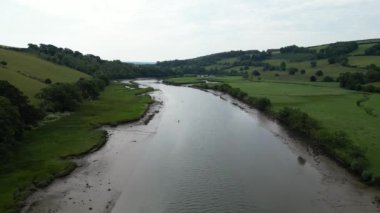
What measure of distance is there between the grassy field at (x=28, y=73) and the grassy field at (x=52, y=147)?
49.9 feet

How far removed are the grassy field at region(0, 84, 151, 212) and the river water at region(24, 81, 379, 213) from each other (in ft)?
6.47

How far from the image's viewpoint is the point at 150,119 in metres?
88.9

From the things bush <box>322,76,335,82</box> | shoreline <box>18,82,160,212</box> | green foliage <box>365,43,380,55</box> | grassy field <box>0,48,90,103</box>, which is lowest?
bush <box>322,76,335,82</box>

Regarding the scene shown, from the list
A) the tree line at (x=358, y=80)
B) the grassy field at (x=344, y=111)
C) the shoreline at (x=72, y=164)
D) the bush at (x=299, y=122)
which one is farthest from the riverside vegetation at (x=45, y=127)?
the tree line at (x=358, y=80)

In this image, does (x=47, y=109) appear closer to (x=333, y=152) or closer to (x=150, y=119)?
(x=150, y=119)

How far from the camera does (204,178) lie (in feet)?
156

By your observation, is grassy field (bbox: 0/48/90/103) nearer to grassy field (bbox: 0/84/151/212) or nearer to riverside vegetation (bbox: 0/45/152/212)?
riverside vegetation (bbox: 0/45/152/212)

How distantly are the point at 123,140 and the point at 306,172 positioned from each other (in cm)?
3173

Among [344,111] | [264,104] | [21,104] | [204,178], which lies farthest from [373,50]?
[21,104]

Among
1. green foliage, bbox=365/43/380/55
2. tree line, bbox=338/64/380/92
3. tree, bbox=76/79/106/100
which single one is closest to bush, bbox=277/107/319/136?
tree, bbox=76/79/106/100

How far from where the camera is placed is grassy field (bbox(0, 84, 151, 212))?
42125mm

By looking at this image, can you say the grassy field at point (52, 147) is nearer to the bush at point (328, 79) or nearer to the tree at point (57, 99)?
the tree at point (57, 99)

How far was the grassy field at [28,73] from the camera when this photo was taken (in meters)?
96.9

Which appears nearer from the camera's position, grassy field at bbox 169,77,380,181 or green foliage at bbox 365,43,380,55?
grassy field at bbox 169,77,380,181
